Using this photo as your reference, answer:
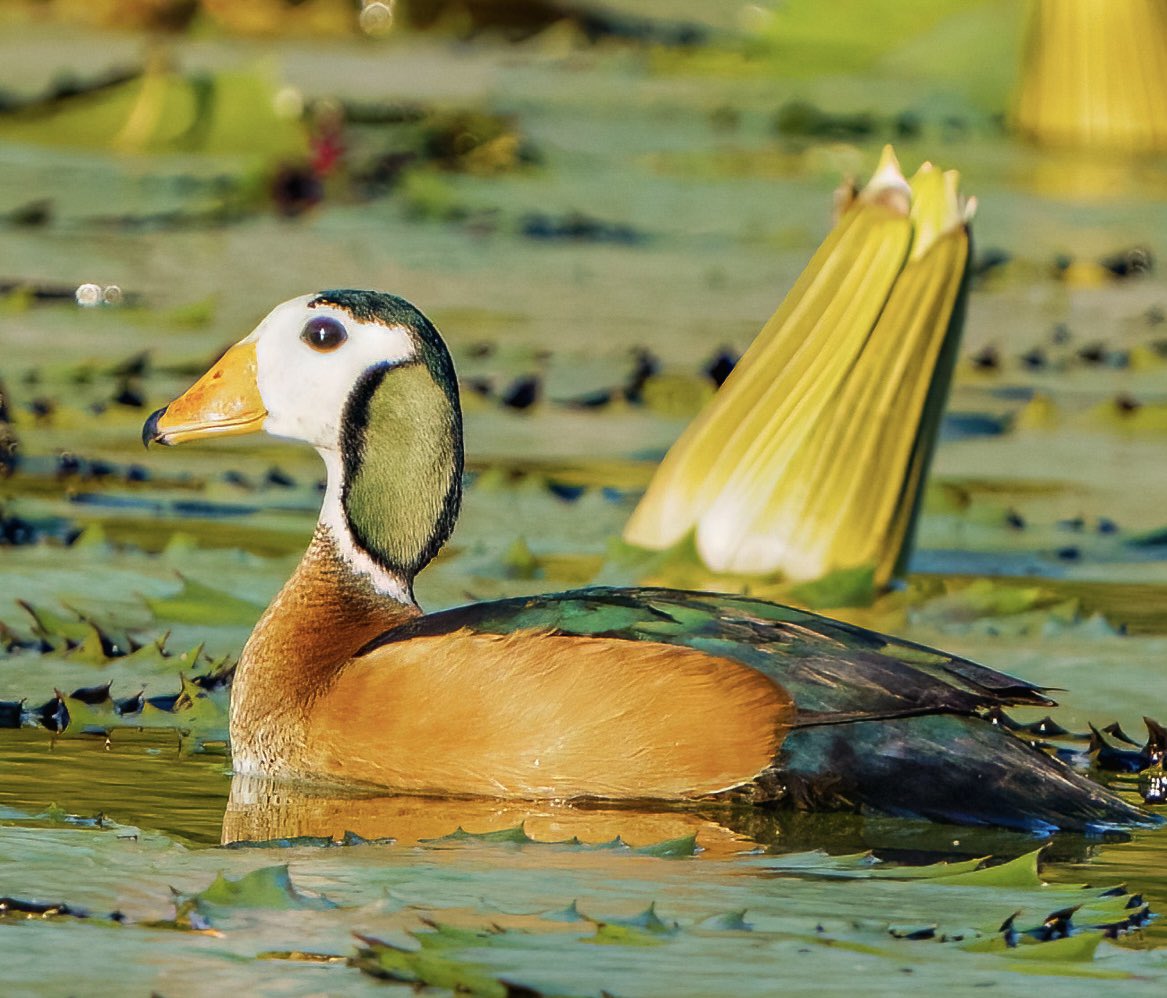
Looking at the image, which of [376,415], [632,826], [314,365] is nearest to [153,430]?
[314,365]

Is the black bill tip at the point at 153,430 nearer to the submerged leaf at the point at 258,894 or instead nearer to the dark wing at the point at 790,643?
the dark wing at the point at 790,643

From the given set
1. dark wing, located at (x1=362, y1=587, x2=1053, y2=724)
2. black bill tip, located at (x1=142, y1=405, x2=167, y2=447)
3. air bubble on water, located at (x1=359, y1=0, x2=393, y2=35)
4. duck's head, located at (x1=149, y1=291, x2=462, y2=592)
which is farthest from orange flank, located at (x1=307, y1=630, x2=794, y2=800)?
air bubble on water, located at (x1=359, y1=0, x2=393, y2=35)

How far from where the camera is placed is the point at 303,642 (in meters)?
5.39

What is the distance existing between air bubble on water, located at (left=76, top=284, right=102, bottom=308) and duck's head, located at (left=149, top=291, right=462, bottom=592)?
19.4 feet

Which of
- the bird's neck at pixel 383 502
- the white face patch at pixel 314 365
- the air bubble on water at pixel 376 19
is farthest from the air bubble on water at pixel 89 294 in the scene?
the air bubble on water at pixel 376 19

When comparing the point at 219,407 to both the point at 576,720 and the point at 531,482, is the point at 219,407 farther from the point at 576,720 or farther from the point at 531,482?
the point at 531,482

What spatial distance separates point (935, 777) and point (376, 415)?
1.46m

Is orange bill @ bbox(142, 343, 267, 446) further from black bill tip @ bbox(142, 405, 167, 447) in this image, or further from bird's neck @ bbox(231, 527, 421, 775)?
bird's neck @ bbox(231, 527, 421, 775)

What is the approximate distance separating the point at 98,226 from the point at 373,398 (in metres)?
7.96

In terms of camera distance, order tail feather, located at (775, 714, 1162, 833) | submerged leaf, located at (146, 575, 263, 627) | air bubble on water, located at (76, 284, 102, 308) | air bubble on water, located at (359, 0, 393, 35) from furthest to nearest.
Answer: air bubble on water, located at (359, 0, 393, 35) → air bubble on water, located at (76, 284, 102, 308) → submerged leaf, located at (146, 575, 263, 627) → tail feather, located at (775, 714, 1162, 833)

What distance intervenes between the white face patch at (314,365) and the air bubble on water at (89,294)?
5861 millimetres

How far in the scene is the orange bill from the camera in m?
5.75

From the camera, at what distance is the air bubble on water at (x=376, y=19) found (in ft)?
77.4

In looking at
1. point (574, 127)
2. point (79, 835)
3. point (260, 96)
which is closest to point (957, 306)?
point (79, 835)
